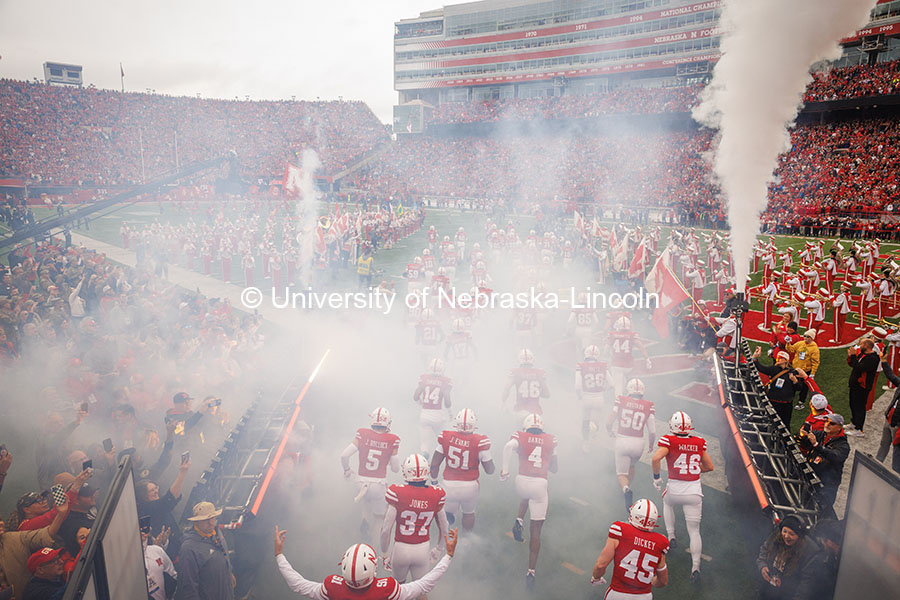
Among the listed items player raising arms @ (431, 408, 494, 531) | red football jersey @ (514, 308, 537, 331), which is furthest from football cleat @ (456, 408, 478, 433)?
red football jersey @ (514, 308, 537, 331)

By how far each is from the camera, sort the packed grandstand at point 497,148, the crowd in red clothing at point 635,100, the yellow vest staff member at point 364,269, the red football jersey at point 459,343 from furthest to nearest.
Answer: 1. the crowd in red clothing at point 635,100
2. the packed grandstand at point 497,148
3. the yellow vest staff member at point 364,269
4. the red football jersey at point 459,343

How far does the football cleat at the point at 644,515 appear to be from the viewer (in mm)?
4887

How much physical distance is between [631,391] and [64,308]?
40.5 feet

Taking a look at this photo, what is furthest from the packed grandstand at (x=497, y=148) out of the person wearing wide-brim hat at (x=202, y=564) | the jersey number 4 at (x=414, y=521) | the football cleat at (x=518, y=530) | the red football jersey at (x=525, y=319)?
the person wearing wide-brim hat at (x=202, y=564)

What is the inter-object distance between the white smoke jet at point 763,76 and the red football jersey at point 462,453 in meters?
10.1

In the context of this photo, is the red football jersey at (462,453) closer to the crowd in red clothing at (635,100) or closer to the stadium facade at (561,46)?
the crowd in red clothing at (635,100)

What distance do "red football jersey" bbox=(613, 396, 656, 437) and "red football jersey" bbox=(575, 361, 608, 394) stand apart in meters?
1.42

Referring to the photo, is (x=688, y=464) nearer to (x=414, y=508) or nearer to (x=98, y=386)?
(x=414, y=508)

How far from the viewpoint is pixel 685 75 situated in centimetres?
5706

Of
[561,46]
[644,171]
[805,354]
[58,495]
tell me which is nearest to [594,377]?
[805,354]

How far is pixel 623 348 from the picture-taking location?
34.9ft

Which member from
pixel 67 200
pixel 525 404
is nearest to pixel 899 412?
pixel 525 404

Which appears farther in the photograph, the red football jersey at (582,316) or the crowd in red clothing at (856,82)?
the crowd in red clothing at (856,82)

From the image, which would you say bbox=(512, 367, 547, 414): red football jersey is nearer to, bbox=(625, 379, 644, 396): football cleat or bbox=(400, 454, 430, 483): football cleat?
bbox=(625, 379, 644, 396): football cleat
